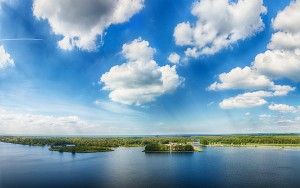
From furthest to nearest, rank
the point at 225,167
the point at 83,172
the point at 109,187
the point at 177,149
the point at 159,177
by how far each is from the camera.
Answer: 1. the point at 177,149
2. the point at 225,167
3. the point at 83,172
4. the point at 159,177
5. the point at 109,187

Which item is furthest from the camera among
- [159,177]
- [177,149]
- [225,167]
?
[177,149]

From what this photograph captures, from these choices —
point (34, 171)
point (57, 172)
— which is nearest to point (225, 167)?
point (57, 172)

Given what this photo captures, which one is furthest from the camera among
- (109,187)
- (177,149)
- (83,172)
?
(177,149)

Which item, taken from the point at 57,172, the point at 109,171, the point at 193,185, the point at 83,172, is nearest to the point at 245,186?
the point at 193,185

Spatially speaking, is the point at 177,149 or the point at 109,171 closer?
the point at 109,171

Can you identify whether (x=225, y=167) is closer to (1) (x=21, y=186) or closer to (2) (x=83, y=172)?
(2) (x=83, y=172)

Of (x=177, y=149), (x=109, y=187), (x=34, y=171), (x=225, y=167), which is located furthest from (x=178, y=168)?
(x=177, y=149)

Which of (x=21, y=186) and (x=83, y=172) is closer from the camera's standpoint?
(x=21, y=186)

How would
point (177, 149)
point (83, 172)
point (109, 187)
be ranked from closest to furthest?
point (109, 187) < point (83, 172) < point (177, 149)

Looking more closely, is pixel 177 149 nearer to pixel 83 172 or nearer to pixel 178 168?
pixel 178 168
